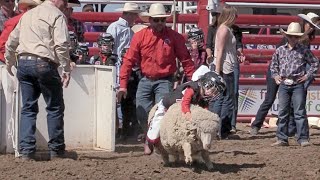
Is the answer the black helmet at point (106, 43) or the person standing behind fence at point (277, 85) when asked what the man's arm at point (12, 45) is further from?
the person standing behind fence at point (277, 85)

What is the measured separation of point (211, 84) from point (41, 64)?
5.90ft

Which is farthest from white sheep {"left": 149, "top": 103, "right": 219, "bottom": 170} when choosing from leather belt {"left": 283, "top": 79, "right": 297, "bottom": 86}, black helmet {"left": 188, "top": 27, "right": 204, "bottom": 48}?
black helmet {"left": 188, "top": 27, "right": 204, "bottom": 48}

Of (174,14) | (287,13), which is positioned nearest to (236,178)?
(174,14)

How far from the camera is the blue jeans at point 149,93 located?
964cm

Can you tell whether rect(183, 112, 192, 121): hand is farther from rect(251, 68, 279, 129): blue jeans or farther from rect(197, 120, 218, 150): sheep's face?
rect(251, 68, 279, 129): blue jeans

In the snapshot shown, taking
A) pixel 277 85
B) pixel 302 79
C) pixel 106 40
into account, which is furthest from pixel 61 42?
pixel 277 85

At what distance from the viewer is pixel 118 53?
38.7 feet

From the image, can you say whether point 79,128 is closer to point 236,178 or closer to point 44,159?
point 44,159

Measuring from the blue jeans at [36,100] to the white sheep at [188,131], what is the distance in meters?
1.26

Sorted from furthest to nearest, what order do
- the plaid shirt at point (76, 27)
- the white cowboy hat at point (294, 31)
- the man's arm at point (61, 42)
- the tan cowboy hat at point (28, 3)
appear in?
the plaid shirt at point (76, 27)
the white cowboy hat at point (294, 31)
the tan cowboy hat at point (28, 3)
the man's arm at point (61, 42)

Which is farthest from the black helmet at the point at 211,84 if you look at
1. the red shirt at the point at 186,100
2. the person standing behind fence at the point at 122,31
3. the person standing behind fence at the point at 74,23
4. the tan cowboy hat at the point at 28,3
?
the person standing behind fence at the point at 122,31

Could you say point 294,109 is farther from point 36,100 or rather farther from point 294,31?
point 36,100

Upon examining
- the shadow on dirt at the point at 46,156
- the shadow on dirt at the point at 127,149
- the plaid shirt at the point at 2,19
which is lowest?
the shadow on dirt at the point at 127,149

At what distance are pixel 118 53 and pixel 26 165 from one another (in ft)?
11.7
